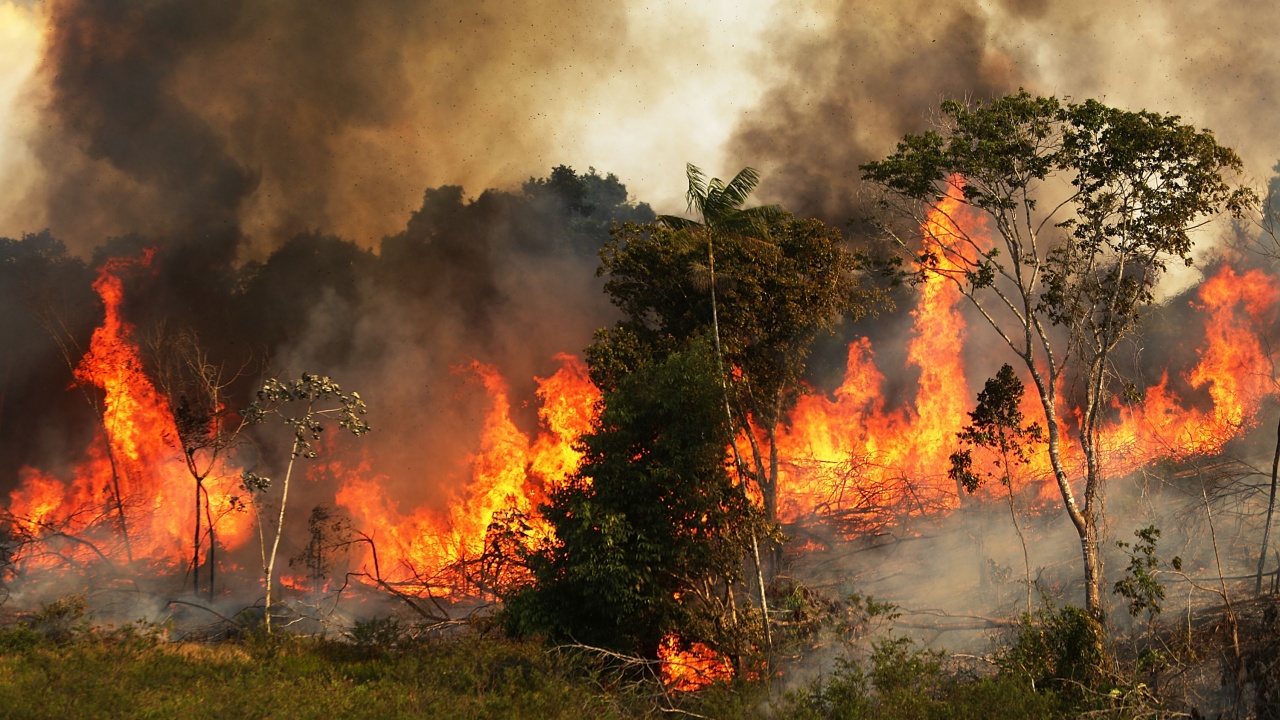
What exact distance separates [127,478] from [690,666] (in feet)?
77.3

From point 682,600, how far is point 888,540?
11.8 metres

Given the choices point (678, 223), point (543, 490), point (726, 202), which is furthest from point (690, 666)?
point (543, 490)

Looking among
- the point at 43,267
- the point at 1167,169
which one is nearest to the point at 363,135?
the point at 43,267

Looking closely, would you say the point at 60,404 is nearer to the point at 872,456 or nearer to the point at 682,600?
the point at 682,600

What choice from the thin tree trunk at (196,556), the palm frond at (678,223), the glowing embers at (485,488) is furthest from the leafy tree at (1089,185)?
the thin tree trunk at (196,556)

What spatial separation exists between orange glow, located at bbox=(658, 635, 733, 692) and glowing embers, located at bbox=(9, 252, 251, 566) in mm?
19301

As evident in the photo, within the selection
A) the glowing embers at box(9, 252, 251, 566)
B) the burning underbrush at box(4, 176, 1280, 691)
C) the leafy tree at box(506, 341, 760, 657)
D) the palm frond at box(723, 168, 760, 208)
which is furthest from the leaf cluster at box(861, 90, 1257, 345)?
the glowing embers at box(9, 252, 251, 566)

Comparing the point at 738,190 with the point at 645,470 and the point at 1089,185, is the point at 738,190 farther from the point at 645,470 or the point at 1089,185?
the point at 1089,185

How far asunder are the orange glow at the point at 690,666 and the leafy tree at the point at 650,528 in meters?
0.38

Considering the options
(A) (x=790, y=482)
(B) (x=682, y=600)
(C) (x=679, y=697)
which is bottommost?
(C) (x=679, y=697)

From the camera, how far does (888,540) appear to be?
27844mm

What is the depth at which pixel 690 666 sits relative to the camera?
17.7m

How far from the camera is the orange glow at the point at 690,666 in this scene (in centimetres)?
1777

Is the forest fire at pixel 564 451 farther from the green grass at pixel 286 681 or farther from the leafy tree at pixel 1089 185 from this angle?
the green grass at pixel 286 681
